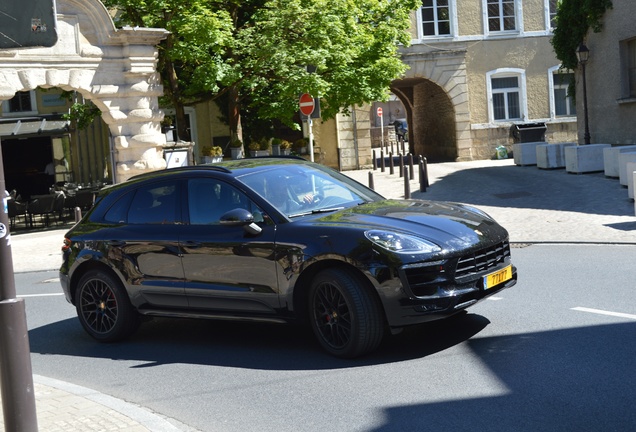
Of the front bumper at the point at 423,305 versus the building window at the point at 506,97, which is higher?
the building window at the point at 506,97

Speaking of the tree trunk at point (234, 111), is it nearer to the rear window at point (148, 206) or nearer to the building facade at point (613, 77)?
the building facade at point (613, 77)

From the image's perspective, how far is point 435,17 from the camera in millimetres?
40469

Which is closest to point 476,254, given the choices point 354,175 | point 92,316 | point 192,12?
point 92,316

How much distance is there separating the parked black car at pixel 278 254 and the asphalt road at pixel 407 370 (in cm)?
A: 39

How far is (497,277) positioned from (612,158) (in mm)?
15991

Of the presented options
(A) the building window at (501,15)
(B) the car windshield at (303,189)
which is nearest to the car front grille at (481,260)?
(B) the car windshield at (303,189)

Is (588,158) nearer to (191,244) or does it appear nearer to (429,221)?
(429,221)

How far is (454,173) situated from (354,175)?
5325mm

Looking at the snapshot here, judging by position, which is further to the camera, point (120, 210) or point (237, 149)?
point (237, 149)

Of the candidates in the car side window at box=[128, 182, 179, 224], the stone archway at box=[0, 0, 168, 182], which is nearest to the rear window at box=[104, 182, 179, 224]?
the car side window at box=[128, 182, 179, 224]

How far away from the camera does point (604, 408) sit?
19.5ft

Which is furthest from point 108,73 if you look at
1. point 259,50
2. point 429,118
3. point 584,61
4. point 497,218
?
point 429,118

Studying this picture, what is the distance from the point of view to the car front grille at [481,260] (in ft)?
25.3

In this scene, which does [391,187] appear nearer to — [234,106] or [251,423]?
[234,106]
